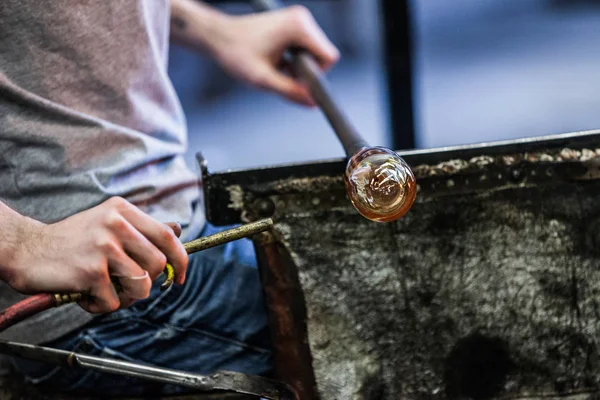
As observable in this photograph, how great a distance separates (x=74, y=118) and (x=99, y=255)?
0.28 metres

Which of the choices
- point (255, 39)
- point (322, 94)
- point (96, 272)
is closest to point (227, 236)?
point (96, 272)

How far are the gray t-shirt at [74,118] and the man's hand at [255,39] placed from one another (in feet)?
1.23

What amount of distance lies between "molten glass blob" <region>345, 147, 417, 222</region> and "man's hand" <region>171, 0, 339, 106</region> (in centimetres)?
69

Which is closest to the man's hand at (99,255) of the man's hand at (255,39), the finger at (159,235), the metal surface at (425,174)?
the finger at (159,235)

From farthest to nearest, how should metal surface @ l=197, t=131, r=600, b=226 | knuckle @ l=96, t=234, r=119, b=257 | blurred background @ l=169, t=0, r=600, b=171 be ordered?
1. blurred background @ l=169, t=0, r=600, b=171
2. metal surface @ l=197, t=131, r=600, b=226
3. knuckle @ l=96, t=234, r=119, b=257

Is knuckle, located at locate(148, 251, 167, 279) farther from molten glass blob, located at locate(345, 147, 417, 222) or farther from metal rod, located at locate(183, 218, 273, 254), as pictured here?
molten glass blob, located at locate(345, 147, 417, 222)

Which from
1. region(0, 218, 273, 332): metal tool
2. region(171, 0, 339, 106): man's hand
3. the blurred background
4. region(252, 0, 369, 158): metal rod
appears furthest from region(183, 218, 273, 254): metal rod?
the blurred background

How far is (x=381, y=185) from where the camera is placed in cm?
70

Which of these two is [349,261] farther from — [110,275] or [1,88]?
[1,88]

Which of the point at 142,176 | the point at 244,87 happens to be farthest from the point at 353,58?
the point at 142,176

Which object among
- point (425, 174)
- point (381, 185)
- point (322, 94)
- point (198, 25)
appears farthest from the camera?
point (198, 25)

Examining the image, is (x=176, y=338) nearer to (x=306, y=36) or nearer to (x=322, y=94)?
(x=322, y=94)

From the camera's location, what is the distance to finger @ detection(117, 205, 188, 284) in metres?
0.72

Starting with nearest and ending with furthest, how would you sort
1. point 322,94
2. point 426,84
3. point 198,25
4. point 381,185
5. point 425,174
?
point 381,185 < point 425,174 < point 322,94 < point 198,25 < point 426,84
